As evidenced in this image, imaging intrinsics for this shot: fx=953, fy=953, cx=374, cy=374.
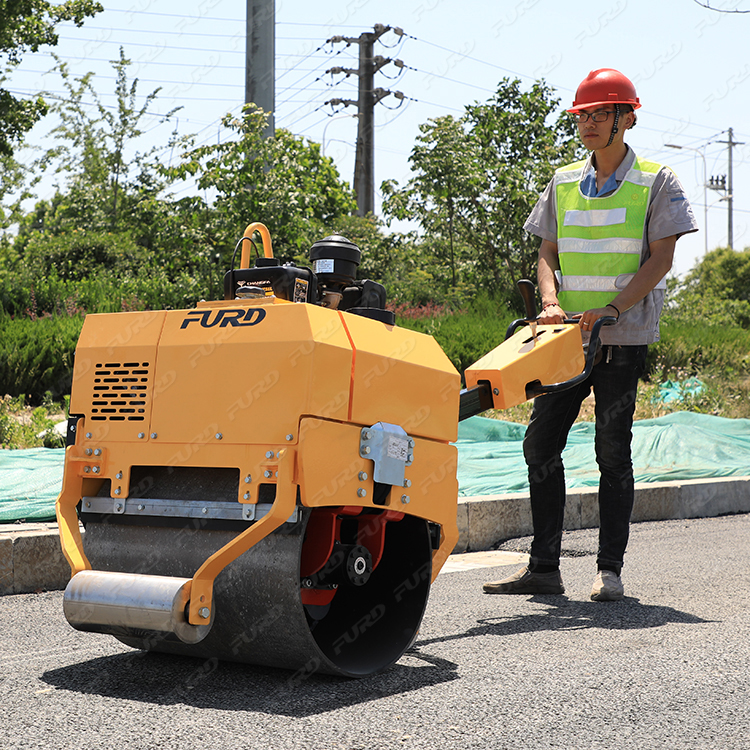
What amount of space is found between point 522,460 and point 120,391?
531cm

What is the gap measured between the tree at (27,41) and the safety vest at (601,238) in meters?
10.5

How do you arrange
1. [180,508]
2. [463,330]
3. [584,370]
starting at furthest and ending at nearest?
1. [463,330]
2. [584,370]
3. [180,508]

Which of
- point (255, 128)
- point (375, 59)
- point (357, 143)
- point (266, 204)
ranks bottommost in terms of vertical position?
point (266, 204)

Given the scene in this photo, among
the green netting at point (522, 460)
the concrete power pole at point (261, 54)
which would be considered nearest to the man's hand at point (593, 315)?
the green netting at point (522, 460)

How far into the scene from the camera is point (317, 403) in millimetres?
2816

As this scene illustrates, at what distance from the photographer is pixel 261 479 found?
9.23 ft

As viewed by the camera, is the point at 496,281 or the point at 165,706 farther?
the point at 496,281

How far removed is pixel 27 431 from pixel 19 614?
4289 millimetres

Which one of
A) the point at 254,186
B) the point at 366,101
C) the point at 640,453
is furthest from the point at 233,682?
the point at 366,101

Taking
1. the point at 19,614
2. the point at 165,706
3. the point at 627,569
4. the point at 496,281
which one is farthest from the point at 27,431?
the point at 496,281

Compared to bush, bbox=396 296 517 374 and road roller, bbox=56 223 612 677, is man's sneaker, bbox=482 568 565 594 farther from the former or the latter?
bush, bbox=396 296 517 374

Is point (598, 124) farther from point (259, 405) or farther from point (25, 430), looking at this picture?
point (25, 430)

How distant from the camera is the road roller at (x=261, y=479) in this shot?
2.81m

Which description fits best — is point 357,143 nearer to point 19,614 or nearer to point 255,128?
point 255,128
